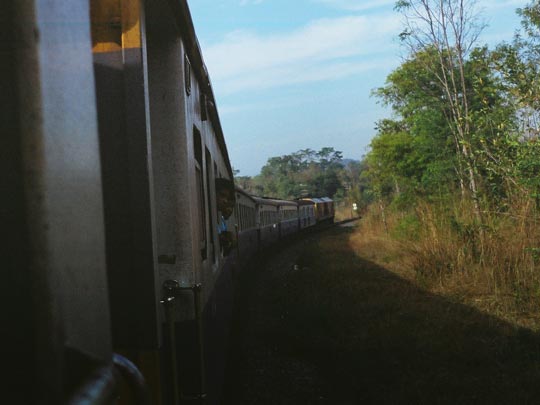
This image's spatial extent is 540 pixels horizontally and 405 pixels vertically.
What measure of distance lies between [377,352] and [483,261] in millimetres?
3313

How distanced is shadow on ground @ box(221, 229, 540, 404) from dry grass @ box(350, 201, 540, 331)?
400 millimetres

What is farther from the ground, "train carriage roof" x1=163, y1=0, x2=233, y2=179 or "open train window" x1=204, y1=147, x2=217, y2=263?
"train carriage roof" x1=163, y1=0, x2=233, y2=179

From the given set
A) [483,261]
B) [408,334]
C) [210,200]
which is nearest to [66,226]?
[210,200]

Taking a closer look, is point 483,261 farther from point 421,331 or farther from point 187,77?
point 187,77

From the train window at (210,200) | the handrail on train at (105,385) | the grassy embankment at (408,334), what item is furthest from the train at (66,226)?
the grassy embankment at (408,334)

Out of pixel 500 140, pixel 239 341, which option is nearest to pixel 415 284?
pixel 500 140

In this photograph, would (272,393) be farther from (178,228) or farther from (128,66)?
(128,66)

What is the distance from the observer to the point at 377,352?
20.1 ft

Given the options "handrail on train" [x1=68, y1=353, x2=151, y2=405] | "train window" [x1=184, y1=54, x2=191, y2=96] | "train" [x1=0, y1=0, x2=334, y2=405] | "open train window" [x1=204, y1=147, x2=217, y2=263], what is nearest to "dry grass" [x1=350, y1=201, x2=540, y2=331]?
"open train window" [x1=204, y1=147, x2=217, y2=263]

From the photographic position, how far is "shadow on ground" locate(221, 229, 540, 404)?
16.6 feet

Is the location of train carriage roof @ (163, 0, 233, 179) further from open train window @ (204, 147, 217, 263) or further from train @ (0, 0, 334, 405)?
train @ (0, 0, 334, 405)

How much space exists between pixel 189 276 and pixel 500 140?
6.33 meters

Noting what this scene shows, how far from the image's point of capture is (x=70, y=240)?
0.78m

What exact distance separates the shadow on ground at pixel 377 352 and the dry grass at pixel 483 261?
1.31ft
